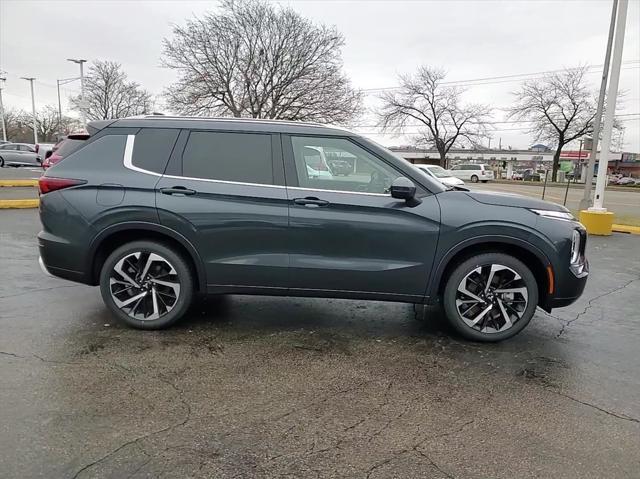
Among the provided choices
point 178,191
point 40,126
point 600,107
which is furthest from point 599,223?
point 40,126

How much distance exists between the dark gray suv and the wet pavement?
413 mm

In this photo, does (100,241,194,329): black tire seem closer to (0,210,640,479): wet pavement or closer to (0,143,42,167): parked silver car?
(0,210,640,479): wet pavement

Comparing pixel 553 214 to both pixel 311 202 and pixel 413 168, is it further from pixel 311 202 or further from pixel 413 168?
pixel 311 202

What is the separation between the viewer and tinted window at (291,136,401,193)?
160 inches

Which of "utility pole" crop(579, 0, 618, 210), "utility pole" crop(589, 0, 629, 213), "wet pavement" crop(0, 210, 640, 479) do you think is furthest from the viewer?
"utility pole" crop(579, 0, 618, 210)

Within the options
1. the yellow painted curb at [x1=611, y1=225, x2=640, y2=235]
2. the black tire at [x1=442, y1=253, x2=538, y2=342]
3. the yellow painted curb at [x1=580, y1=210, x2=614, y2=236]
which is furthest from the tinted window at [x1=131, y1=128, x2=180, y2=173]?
the yellow painted curb at [x1=611, y1=225, x2=640, y2=235]

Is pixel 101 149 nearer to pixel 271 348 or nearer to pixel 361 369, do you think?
pixel 271 348

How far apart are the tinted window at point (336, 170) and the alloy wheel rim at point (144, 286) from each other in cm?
146

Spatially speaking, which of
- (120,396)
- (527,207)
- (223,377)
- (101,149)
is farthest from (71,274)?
(527,207)

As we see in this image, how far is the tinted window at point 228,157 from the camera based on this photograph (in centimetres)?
412

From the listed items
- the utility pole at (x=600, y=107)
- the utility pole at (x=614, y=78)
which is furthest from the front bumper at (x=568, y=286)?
the utility pole at (x=600, y=107)

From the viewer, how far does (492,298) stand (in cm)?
407

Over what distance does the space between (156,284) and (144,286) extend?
0.36ft

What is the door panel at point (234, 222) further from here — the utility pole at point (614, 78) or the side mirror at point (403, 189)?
the utility pole at point (614, 78)
